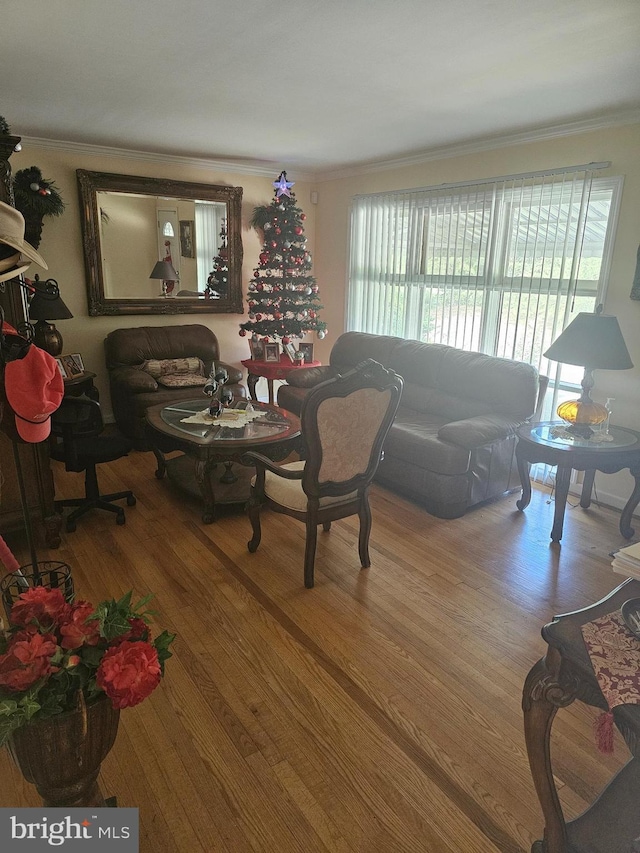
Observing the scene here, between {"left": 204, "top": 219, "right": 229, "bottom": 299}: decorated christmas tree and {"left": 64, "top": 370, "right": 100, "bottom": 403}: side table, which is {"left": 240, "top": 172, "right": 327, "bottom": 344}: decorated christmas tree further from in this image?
{"left": 64, "top": 370, "right": 100, "bottom": 403}: side table

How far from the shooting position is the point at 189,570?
9.64 ft

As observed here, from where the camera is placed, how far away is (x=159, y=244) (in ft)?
18.4

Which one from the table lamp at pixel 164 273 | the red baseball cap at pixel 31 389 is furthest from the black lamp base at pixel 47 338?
the red baseball cap at pixel 31 389

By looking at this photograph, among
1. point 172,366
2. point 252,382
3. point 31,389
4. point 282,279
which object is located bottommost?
point 252,382

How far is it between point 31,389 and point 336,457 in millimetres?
1491

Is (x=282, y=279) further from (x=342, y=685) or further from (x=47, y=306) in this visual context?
(x=342, y=685)

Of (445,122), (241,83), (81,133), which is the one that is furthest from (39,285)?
(445,122)

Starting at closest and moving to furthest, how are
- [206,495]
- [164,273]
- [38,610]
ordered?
[38,610]
[206,495]
[164,273]

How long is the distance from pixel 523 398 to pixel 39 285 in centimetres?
395

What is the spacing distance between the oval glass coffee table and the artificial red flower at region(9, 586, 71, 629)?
6.02 ft

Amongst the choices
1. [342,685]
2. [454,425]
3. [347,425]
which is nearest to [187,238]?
[454,425]

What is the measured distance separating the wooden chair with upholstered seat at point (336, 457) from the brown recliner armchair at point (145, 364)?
199 cm

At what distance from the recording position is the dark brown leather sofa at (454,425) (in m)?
3.58

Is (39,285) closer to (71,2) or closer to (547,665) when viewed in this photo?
(71,2)
